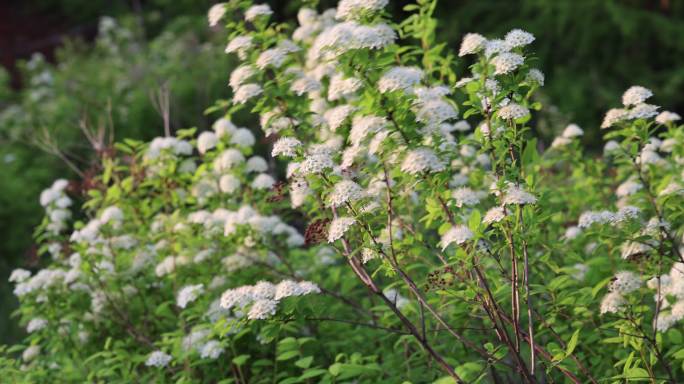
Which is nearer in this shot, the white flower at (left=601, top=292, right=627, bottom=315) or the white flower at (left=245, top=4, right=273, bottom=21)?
the white flower at (left=601, top=292, right=627, bottom=315)

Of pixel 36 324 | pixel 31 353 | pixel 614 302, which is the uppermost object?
pixel 614 302

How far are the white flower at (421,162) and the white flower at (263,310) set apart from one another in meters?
0.60

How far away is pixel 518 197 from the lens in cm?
216

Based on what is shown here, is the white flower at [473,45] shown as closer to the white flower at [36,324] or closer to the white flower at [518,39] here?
the white flower at [518,39]

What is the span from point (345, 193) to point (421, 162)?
258 millimetres

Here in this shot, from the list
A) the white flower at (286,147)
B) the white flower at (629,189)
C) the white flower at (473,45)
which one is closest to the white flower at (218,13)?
the white flower at (286,147)

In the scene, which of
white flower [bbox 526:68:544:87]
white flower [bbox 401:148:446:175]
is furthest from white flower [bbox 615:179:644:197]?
white flower [bbox 401:148:446:175]

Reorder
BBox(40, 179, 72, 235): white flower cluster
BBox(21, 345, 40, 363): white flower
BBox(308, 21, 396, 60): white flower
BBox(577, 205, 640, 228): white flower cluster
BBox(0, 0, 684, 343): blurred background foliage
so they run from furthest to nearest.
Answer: BBox(0, 0, 684, 343): blurred background foliage
BBox(40, 179, 72, 235): white flower cluster
BBox(21, 345, 40, 363): white flower
BBox(577, 205, 640, 228): white flower cluster
BBox(308, 21, 396, 60): white flower

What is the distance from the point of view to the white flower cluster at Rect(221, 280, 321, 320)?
7.66 ft

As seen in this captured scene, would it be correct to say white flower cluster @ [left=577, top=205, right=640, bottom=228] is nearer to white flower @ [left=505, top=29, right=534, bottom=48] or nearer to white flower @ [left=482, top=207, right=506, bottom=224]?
white flower @ [left=482, top=207, right=506, bottom=224]

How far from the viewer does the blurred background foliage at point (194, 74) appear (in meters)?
7.30

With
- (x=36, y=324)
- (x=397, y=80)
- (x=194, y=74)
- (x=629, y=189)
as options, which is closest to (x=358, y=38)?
(x=397, y=80)

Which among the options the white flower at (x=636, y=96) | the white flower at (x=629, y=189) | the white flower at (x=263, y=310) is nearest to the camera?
the white flower at (x=263, y=310)

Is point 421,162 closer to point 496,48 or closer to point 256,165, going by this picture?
point 496,48
